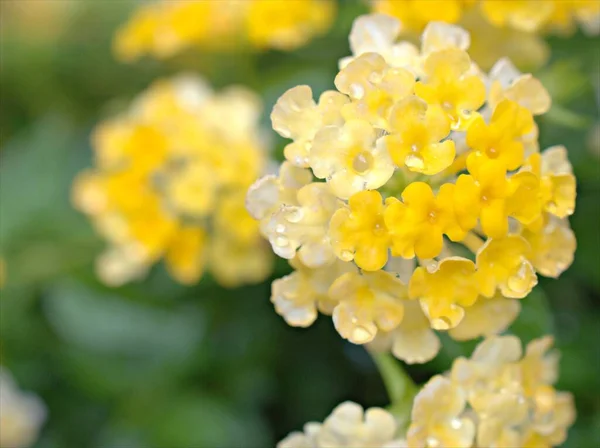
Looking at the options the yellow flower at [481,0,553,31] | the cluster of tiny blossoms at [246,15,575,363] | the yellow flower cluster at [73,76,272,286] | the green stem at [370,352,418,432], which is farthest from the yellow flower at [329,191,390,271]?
the yellow flower cluster at [73,76,272,286]

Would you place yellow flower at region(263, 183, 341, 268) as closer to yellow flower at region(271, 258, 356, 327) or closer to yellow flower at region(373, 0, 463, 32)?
yellow flower at region(271, 258, 356, 327)

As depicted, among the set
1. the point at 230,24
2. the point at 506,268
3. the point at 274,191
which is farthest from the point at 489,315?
the point at 230,24

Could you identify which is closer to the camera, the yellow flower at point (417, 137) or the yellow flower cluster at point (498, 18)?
the yellow flower at point (417, 137)

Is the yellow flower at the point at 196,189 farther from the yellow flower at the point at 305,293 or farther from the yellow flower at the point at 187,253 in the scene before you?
the yellow flower at the point at 305,293

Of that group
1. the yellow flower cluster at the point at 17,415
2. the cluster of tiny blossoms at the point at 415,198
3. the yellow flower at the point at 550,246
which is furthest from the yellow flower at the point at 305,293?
the yellow flower cluster at the point at 17,415

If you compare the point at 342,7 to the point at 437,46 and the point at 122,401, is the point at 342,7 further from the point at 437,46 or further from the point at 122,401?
the point at 122,401

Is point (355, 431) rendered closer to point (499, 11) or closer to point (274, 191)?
point (274, 191)
